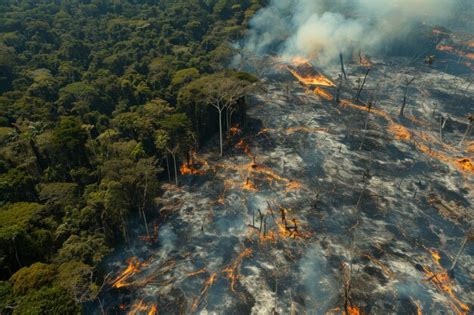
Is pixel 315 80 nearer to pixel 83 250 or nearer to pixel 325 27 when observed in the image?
pixel 325 27

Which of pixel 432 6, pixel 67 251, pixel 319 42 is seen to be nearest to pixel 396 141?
pixel 319 42

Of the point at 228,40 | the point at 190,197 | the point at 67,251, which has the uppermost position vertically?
the point at 228,40

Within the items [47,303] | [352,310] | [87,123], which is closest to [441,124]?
[352,310]

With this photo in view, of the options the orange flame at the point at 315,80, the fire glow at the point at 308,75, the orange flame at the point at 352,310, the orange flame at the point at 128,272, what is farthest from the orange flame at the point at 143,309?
the orange flame at the point at 315,80

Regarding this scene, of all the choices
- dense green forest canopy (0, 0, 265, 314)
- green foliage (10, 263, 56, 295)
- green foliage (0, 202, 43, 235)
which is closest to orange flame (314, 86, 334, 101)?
dense green forest canopy (0, 0, 265, 314)

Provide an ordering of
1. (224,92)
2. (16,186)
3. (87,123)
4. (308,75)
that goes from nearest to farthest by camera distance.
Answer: (16,186) < (224,92) < (87,123) < (308,75)

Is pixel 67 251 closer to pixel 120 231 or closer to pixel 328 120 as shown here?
pixel 120 231
